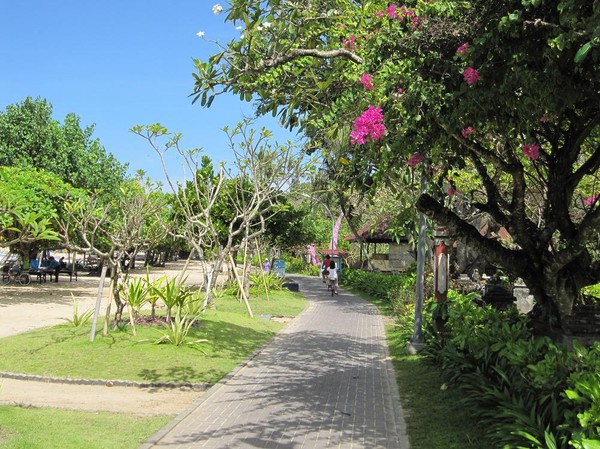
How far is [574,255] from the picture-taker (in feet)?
21.1

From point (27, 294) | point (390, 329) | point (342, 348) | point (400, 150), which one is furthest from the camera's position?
point (27, 294)

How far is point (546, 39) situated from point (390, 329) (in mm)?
11388

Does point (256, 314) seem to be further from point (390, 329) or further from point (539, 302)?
point (539, 302)

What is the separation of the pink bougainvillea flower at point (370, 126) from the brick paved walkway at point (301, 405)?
10.6ft

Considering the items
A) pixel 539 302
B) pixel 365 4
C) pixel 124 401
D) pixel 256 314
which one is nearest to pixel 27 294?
pixel 256 314

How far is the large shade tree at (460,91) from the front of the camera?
5852 mm

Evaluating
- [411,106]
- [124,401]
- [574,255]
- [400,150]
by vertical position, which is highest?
[411,106]

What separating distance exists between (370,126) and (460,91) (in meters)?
1.01

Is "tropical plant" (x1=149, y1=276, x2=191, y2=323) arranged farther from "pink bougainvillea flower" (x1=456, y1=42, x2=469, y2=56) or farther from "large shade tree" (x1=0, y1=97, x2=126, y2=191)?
"large shade tree" (x1=0, y1=97, x2=126, y2=191)

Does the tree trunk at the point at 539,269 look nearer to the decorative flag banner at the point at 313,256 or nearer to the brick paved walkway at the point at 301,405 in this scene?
the brick paved walkway at the point at 301,405

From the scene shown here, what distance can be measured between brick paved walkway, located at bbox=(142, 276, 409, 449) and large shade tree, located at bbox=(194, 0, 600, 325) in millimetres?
2521

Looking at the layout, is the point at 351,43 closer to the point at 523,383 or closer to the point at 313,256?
the point at 523,383

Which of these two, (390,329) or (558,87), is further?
(390,329)

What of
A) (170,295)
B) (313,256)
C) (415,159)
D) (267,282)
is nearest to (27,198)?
(170,295)
